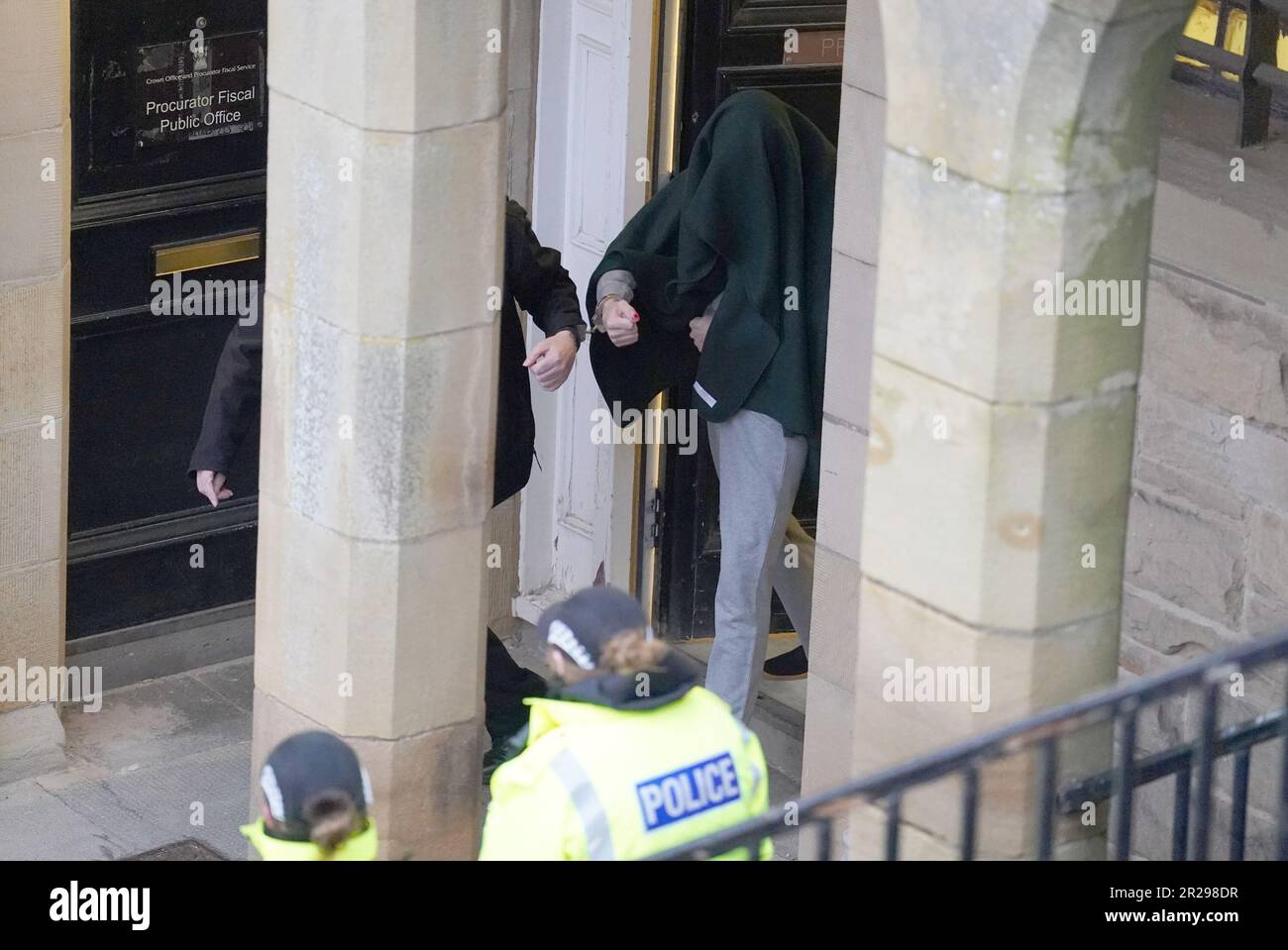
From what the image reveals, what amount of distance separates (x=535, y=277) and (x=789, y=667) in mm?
1711

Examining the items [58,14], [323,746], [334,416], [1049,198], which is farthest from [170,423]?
[1049,198]

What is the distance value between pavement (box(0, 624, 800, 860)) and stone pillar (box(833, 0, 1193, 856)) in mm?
2074

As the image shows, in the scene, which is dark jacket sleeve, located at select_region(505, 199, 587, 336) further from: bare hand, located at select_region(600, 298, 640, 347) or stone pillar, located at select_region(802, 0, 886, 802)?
stone pillar, located at select_region(802, 0, 886, 802)

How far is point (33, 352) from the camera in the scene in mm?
7281

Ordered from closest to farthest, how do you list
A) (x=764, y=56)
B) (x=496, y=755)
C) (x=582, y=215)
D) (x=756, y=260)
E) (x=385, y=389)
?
(x=385, y=389), (x=756, y=260), (x=496, y=755), (x=764, y=56), (x=582, y=215)

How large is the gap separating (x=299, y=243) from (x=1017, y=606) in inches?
84.0

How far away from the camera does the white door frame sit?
783cm

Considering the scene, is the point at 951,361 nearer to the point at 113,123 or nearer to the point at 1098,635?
the point at 1098,635

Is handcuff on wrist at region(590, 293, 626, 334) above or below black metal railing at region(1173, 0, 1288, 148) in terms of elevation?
below

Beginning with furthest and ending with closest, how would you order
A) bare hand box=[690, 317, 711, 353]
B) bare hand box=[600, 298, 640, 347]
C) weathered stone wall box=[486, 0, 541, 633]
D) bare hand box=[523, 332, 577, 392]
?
weathered stone wall box=[486, 0, 541, 633], bare hand box=[690, 317, 711, 353], bare hand box=[600, 298, 640, 347], bare hand box=[523, 332, 577, 392]

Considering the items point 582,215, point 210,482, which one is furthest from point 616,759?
point 582,215

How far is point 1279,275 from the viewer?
591 centimetres

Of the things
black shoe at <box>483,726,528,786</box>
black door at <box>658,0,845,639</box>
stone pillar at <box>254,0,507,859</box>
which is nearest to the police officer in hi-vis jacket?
stone pillar at <box>254,0,507,859</box>

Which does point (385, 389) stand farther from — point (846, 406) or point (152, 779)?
point (152, 779)
